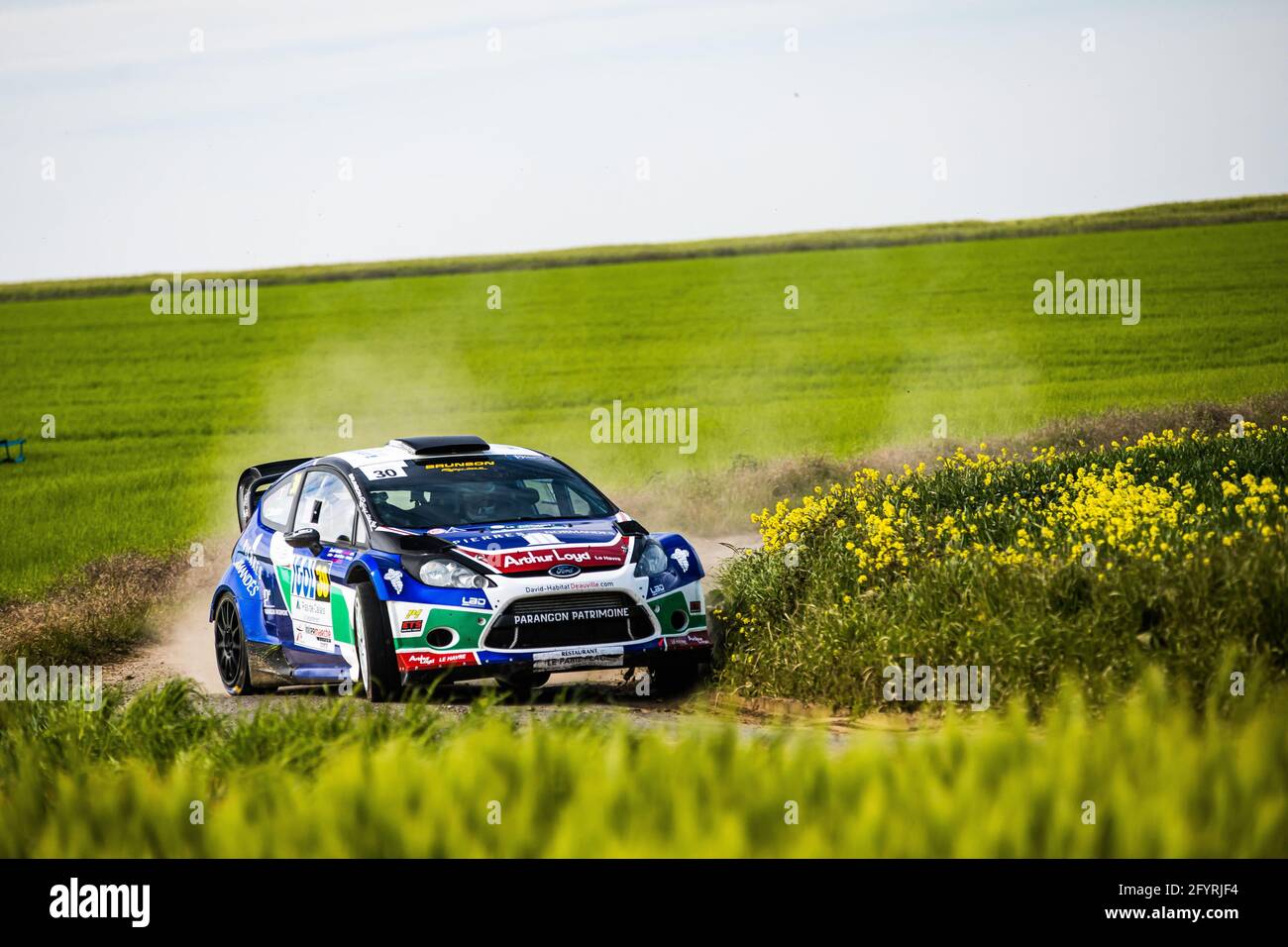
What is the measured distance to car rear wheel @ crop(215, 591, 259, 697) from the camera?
1208 cm

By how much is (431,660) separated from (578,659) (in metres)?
0.89

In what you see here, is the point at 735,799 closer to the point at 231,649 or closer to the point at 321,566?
the point at 321,566

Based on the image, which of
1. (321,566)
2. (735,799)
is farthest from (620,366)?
(735,799)

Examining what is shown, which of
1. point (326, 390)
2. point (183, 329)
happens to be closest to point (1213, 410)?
point (326, 390)

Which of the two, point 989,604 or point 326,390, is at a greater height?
point 326,390

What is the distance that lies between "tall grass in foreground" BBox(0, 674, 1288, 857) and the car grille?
13.4ft

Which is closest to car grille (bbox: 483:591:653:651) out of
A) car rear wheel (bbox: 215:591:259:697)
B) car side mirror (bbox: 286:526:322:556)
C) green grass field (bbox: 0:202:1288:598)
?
car side mirror (bbox: 286:526:322:556)

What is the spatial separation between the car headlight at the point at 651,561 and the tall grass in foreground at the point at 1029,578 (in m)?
0.92

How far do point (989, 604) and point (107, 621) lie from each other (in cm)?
985

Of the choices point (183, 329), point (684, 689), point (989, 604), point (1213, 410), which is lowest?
point (684, 689)

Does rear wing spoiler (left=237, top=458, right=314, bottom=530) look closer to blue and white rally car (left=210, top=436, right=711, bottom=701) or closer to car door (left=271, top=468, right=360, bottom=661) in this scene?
blue and white rally car (left=210, top=436, right=711, bottom=701)

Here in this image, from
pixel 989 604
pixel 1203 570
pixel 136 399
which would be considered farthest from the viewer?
pixel 136 399
